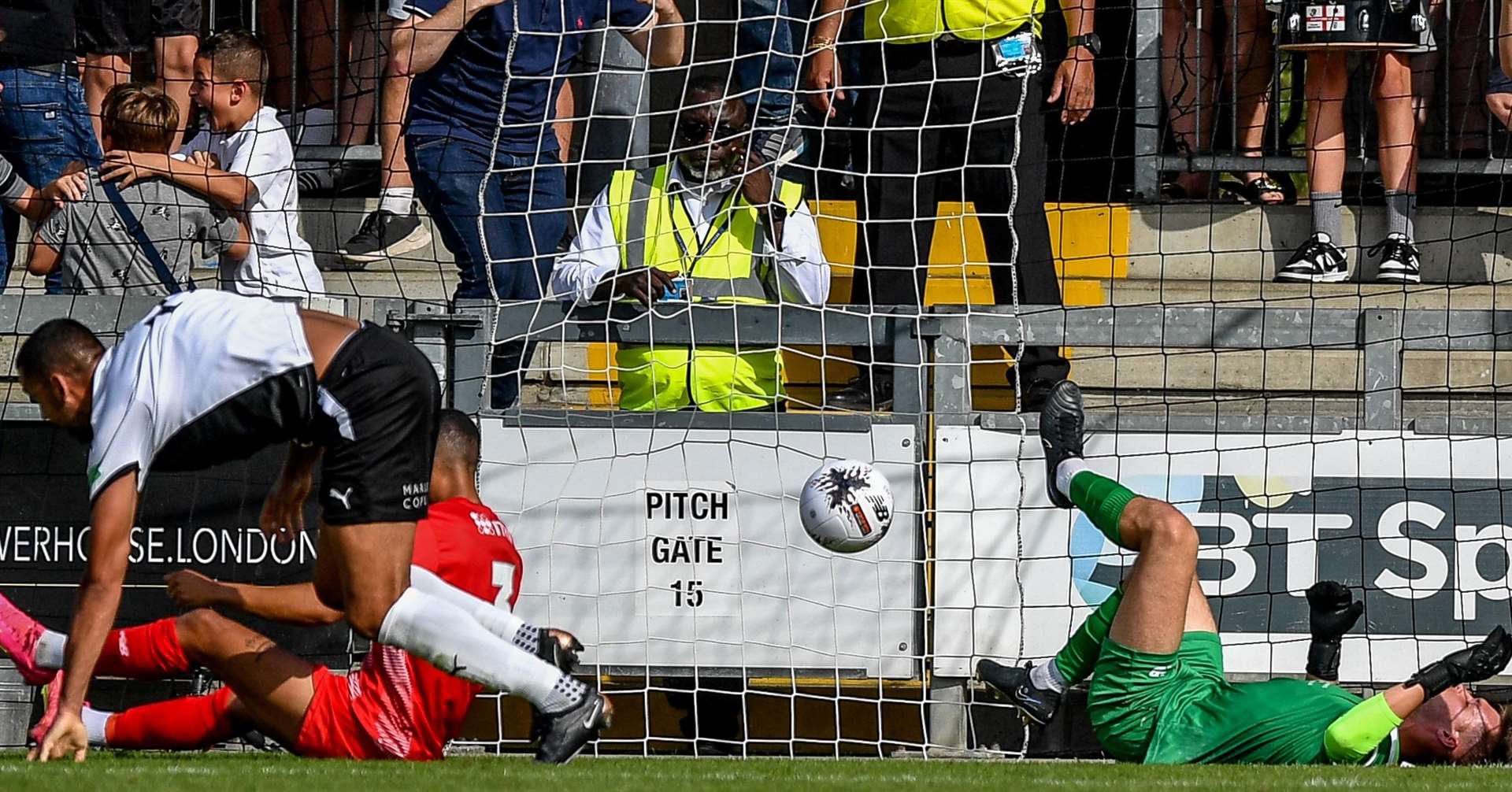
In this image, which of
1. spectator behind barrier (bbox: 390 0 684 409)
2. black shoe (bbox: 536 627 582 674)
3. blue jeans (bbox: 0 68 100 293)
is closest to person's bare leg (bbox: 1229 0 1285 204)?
spectator behind barrier (bbox: 390 0 684 409)

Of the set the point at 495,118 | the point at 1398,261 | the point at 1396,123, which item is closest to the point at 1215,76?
the point at 1396,123

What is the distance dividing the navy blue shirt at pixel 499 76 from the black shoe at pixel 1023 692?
2.91 m

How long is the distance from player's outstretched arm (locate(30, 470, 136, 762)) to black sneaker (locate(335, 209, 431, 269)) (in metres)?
3.47

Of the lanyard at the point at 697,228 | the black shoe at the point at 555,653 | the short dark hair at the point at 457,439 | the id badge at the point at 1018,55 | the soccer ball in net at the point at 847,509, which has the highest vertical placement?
the id badge at the point at 1018,55

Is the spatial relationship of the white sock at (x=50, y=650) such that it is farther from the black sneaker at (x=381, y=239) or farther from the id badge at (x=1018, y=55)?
the id badge at (x=1018, y=55)

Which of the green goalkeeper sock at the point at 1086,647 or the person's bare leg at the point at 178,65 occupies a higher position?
the person's bare leg at the point at 178,65

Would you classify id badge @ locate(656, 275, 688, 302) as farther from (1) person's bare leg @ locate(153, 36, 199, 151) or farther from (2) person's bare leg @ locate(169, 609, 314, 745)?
(1) person's bare leg @ locate(153, 36, 199, 151)

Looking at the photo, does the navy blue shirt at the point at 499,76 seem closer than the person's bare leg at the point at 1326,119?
Yes

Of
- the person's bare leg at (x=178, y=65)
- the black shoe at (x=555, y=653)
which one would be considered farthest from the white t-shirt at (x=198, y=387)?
the person's bare leg at (x=178, y=65)

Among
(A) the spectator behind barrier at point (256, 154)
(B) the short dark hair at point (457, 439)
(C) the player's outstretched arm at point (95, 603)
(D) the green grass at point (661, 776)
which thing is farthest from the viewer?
(A) the spectator behind barrier at point (256, 154)

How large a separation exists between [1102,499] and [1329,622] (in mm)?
960

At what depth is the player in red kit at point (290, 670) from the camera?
5.82m

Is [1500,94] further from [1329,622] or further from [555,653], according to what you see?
[555,653]

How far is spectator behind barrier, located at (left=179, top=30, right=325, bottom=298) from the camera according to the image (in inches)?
304
